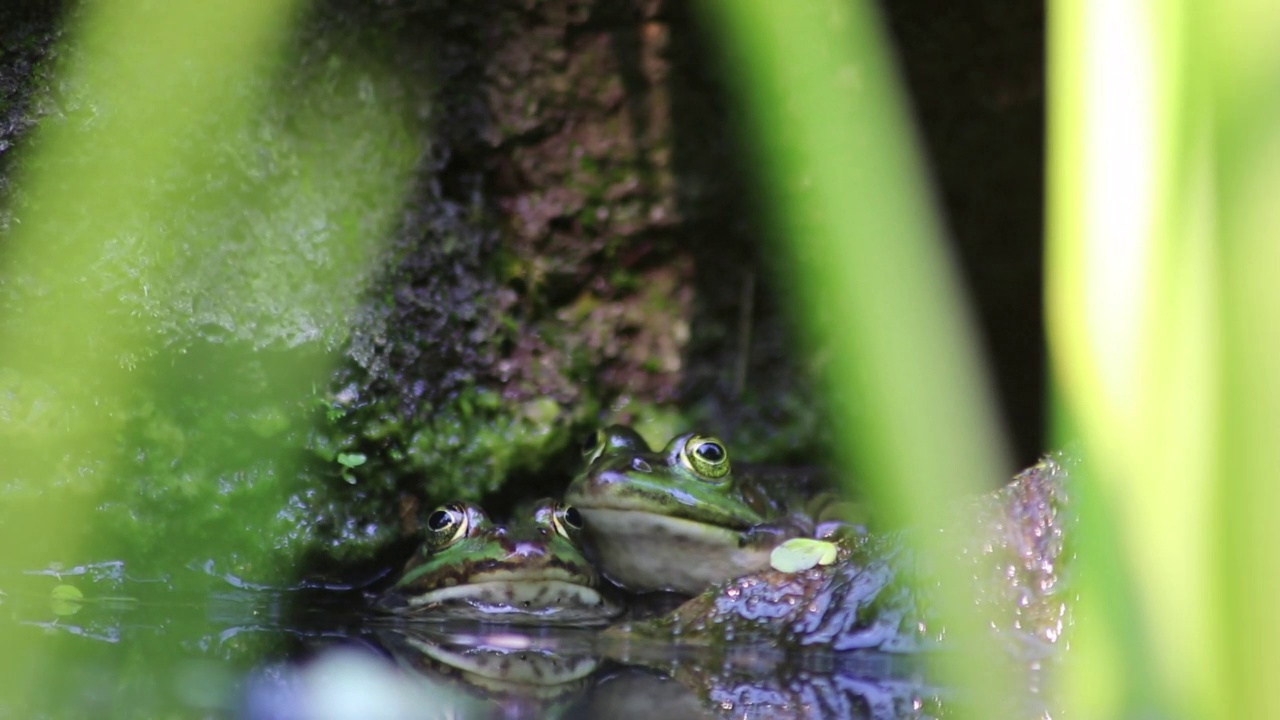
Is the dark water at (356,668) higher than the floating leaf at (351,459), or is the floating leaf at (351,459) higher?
the floating leaf at (351,459)

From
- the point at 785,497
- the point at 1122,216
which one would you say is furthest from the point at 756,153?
the point at 1122,216

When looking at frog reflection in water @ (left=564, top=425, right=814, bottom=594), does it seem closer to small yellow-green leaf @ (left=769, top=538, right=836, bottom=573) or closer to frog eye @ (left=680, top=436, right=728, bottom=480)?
frog eye @ (left=680, top=436, right=728, bottom=480)

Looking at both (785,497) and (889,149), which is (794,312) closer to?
(785,497)

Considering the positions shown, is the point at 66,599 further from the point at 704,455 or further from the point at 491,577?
the point at 704,455

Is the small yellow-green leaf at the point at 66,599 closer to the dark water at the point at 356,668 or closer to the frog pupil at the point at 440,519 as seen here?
the dark water at the point at 356,668

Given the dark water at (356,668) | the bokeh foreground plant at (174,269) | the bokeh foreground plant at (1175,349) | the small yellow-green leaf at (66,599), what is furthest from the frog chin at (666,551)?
the bokeh foreground plant at (1175,349)

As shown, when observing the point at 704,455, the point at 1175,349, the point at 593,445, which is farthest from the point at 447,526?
the point at 1175,349
